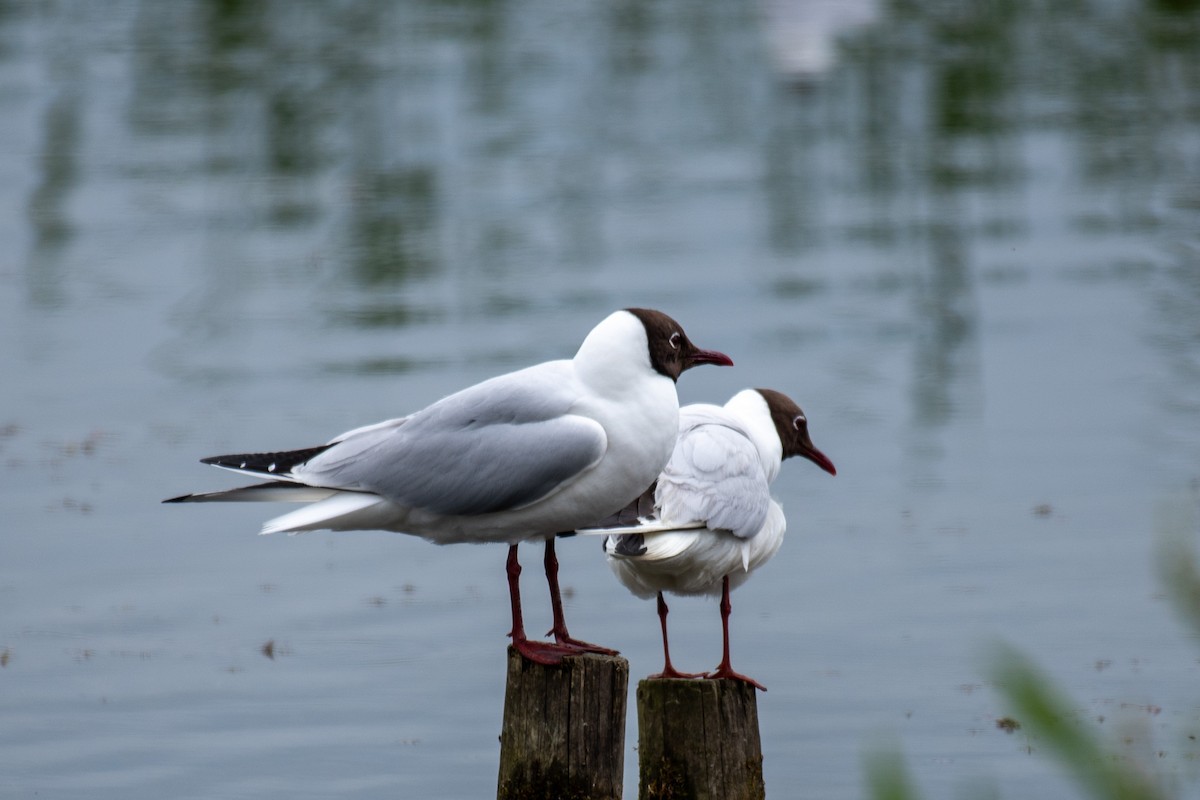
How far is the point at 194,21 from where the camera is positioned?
694 inches

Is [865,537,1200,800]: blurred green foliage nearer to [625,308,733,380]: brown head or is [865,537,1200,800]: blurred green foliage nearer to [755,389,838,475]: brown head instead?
[625,308,733,380]: brown head

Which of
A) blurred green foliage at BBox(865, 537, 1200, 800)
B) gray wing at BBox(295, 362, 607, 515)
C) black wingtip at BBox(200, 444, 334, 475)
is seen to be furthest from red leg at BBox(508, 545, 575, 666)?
blurred green foliage at BBox(865, 537, 1200, 800)

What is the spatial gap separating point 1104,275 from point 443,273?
172 inches

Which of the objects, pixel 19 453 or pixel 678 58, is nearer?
pixel 19 453

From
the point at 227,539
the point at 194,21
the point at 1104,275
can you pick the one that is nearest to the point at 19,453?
the point at 227,539

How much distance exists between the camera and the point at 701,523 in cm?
438

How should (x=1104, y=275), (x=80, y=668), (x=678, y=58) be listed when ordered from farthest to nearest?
(x=678, y=58), (x=1104, y=275), (x=80, y=668)

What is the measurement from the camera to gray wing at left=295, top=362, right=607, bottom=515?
400 centimetres

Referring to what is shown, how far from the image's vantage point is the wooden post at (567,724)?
13.2 ft

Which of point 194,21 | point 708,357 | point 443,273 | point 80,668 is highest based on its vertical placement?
point 194,21

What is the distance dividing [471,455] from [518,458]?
A: 152 mm

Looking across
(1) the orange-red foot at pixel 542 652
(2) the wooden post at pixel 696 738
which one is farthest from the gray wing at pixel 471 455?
(2) the wooden post at pixel 696 738

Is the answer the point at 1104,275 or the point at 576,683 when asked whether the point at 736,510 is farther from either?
the point at 1104,275

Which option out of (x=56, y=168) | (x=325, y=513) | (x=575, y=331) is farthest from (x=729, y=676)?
(x=56, y=168)
